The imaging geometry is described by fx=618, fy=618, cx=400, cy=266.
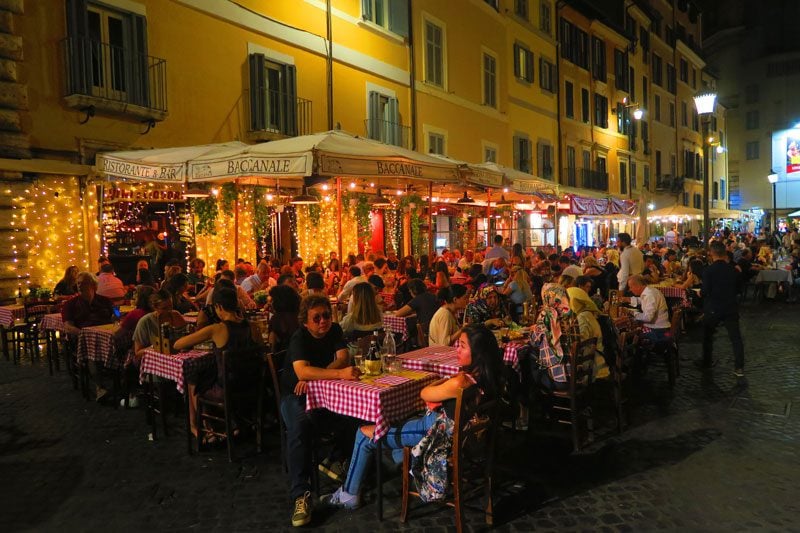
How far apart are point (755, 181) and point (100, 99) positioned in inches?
2456

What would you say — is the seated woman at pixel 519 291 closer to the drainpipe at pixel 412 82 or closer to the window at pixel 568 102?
the drainpipe at pixel 412 82

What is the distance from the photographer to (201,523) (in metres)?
4.42

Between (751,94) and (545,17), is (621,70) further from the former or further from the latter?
(751,94)

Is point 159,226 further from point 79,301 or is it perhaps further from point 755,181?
point 755,181

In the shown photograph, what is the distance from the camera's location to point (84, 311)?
7.84 m

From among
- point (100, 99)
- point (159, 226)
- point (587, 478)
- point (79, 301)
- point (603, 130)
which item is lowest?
point (587, 478)

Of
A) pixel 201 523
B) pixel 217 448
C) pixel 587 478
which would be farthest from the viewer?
pixel 217 448

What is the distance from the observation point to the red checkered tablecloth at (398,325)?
854 centimetres

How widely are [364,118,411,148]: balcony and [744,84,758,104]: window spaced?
54483 millimetres

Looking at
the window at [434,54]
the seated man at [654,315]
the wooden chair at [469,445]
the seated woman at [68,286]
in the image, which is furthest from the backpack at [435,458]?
the window at [434,54]

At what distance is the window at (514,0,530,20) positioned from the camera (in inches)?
976

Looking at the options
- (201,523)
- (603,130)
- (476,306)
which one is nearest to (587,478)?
(476,306)

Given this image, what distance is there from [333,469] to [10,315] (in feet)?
22.9

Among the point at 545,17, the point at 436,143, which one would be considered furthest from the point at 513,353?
the point at 545,17
